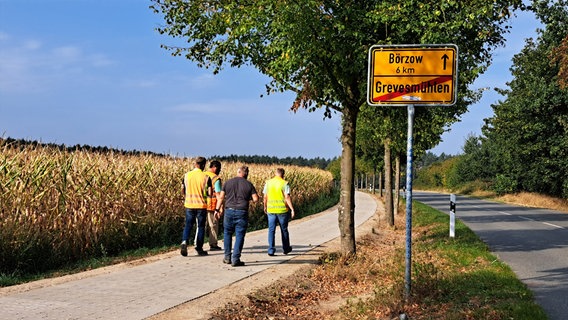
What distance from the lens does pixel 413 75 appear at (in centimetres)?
721

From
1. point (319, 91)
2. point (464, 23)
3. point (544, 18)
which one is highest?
point (544, 18)

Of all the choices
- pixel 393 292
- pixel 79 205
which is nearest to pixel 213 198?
pixel 79 205

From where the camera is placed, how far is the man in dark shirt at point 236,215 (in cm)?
1013

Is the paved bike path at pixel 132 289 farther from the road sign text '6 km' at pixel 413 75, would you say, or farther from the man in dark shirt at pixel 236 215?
the road sign text '6 km' at pixel 413 75

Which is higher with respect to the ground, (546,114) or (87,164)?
(546,114)

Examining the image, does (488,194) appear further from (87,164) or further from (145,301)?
(145,301)

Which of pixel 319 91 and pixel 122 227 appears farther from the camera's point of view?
pixel 122 227

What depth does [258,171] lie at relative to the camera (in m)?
26.0

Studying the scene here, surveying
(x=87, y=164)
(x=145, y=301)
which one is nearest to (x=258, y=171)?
(x=87, y=164)

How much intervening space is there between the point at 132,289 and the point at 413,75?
4820mm

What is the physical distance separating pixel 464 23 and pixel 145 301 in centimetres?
679

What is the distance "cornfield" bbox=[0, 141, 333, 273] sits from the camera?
372 inches

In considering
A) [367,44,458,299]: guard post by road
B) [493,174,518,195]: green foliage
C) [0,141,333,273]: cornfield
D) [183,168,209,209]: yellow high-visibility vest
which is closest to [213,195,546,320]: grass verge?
[367,44,458,299]: guard post by road

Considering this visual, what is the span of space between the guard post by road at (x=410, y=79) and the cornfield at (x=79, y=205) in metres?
6.24
